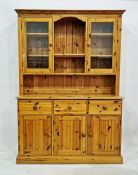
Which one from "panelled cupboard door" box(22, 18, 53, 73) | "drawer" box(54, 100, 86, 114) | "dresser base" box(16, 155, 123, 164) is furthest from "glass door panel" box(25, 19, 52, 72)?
"dresser base" box(16, 155, 123, 164)

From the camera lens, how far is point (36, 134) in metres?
3.39

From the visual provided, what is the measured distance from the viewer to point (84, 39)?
3605 mm

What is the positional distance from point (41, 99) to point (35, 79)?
0.51m

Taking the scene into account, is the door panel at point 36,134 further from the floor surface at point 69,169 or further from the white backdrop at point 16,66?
the white backdrop at point 16,66

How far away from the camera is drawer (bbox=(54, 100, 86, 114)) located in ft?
11.0

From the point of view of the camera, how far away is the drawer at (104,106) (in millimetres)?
3363

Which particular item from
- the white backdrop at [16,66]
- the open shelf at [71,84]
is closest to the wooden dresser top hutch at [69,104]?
the open shelf at [71,84]

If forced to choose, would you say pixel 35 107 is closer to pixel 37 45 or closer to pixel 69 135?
pixel 69 135

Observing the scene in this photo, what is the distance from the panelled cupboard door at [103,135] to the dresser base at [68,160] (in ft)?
0.27

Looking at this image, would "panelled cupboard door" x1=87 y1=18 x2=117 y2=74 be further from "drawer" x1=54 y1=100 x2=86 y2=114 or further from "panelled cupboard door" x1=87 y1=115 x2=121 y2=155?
Answer: "panelled cupboard door" x1=87 y1=115 x2=121 y2=155
